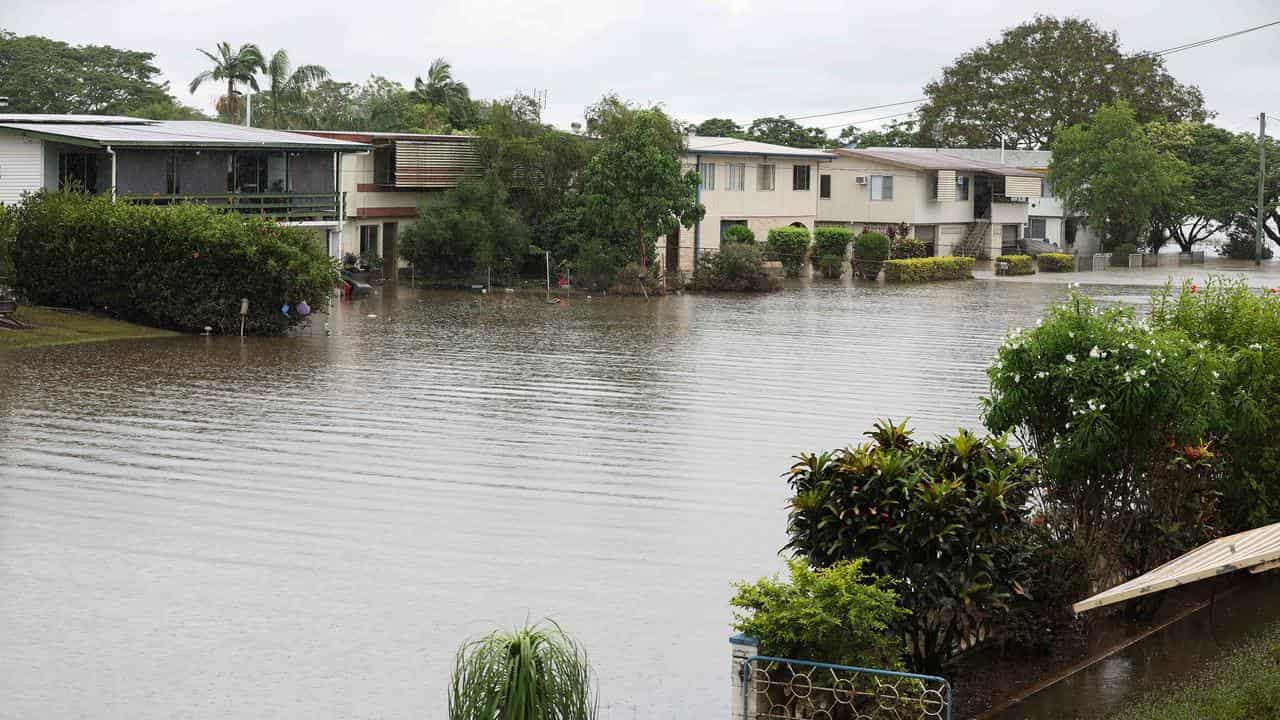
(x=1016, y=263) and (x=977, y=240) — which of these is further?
(x=977, y=240)

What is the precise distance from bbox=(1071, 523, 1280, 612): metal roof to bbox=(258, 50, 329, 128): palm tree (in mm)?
73181

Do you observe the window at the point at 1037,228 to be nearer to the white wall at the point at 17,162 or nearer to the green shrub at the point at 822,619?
the white wall at the point at 17,162

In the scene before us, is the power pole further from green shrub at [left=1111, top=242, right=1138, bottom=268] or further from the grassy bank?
the grassy bank

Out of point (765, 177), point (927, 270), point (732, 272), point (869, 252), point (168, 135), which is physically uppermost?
point (765, 177)

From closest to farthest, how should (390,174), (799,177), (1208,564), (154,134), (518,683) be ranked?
(518,683) → (1208,564) → (154,134) → (390,174) → (799,177)

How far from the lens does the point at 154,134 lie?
4216 cm

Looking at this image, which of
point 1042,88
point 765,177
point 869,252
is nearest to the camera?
point 869,252

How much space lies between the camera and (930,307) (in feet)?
154

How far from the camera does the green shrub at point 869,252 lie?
6209 cm

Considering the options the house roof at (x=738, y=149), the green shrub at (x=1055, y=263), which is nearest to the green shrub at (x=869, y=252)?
the house roof at (x=738, y=149)

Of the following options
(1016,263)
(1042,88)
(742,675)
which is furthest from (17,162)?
(1042,88)

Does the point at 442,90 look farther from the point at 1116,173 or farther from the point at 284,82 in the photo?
the point at 1116,173

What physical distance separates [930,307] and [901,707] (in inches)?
1526

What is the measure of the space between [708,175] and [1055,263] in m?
19.9
